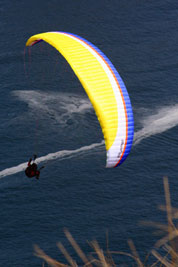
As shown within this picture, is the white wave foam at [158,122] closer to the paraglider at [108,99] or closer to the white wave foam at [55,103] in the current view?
the white wave foam at [55,103]

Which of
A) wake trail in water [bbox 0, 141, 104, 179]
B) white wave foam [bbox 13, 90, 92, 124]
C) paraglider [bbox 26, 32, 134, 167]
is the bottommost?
wake trail in water [bbox 0, 141, 104, 179]

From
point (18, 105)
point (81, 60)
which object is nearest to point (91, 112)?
point (18, 105)

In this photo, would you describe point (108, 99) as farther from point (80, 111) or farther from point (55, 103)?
point (55, 103)

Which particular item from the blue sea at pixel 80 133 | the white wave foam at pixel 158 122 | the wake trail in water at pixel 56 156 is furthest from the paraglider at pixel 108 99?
the white wave foam at pixel 158 122

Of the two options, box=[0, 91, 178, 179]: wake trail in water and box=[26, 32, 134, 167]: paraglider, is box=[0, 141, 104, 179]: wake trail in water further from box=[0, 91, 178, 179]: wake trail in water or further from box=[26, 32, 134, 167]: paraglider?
box=[26, 32, 134, 167]: paraglider

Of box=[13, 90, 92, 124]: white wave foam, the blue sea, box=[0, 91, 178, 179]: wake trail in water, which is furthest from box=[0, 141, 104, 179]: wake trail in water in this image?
box=[13, 90, 92, 124]: white wave foam

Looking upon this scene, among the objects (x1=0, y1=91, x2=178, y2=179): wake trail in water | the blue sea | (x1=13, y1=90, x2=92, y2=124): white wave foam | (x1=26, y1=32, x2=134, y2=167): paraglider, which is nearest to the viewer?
(x1=26, y1=32, x2=134, y2=167): paraglider
